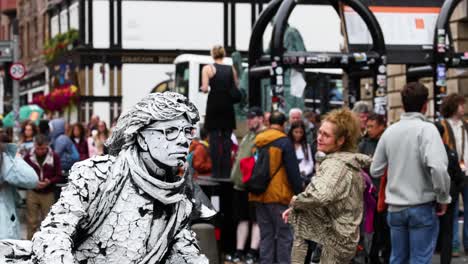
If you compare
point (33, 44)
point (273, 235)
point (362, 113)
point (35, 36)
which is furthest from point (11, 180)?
point (33, 44)

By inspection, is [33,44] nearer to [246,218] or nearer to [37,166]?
[37,166]

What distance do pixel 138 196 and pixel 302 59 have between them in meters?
11.1

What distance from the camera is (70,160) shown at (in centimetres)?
1872

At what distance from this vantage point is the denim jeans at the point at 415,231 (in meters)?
9.95

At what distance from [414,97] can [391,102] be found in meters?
17.1

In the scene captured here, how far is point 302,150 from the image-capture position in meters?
14.3

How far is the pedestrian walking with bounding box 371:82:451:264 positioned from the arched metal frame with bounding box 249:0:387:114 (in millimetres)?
5007

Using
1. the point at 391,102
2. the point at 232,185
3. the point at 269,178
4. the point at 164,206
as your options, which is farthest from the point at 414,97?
the point at 391,102

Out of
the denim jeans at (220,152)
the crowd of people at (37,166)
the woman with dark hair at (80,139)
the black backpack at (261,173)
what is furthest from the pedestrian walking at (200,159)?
the woman with dark hair at (80,139)

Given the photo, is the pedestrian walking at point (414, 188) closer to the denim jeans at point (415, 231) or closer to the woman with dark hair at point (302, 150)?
the denim jeans at point (415, 231)

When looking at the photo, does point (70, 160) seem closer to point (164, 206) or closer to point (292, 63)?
point (292, 63)

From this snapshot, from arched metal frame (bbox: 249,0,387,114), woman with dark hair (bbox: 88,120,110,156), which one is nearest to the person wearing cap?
arched metal frame (bbox: 249,0,387,114)

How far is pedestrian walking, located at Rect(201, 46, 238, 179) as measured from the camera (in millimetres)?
15916

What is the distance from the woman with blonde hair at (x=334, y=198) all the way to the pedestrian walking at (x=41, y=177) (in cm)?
839
